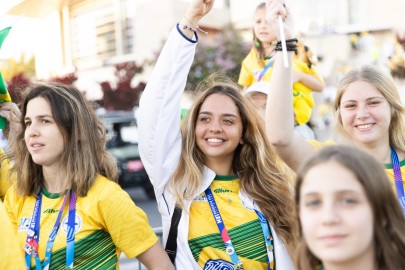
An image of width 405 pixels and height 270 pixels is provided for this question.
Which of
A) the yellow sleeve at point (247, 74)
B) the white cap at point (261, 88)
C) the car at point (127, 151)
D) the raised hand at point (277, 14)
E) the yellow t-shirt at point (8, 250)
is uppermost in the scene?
the raised hand at point (277, 14)

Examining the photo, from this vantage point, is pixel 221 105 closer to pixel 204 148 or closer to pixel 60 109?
pixel 204 148

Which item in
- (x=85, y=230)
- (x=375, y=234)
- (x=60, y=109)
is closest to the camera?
(x=375, y=234)

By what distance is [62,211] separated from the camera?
299 centimetres

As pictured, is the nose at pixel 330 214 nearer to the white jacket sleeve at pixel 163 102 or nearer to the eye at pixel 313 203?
the eye at pixel 313 203

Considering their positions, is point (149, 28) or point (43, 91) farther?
point (149, 28)

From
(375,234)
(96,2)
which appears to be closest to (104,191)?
(375,234)

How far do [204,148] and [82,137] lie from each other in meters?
0.58

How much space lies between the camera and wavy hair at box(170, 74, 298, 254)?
3.19 m

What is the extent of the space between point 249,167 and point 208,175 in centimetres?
27

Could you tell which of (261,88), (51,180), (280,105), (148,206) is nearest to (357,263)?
(280,105)

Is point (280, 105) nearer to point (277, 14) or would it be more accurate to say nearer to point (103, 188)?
point (277, 14)

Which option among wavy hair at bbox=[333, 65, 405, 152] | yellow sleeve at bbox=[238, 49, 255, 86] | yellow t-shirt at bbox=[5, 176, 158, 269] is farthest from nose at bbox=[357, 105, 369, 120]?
yellow sleeve at bbox=[238, 49, 255, 86]

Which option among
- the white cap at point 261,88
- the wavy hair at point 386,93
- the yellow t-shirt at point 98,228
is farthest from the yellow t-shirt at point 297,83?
the yellow t-shirt at point 98,228

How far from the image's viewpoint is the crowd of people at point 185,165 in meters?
2.95
